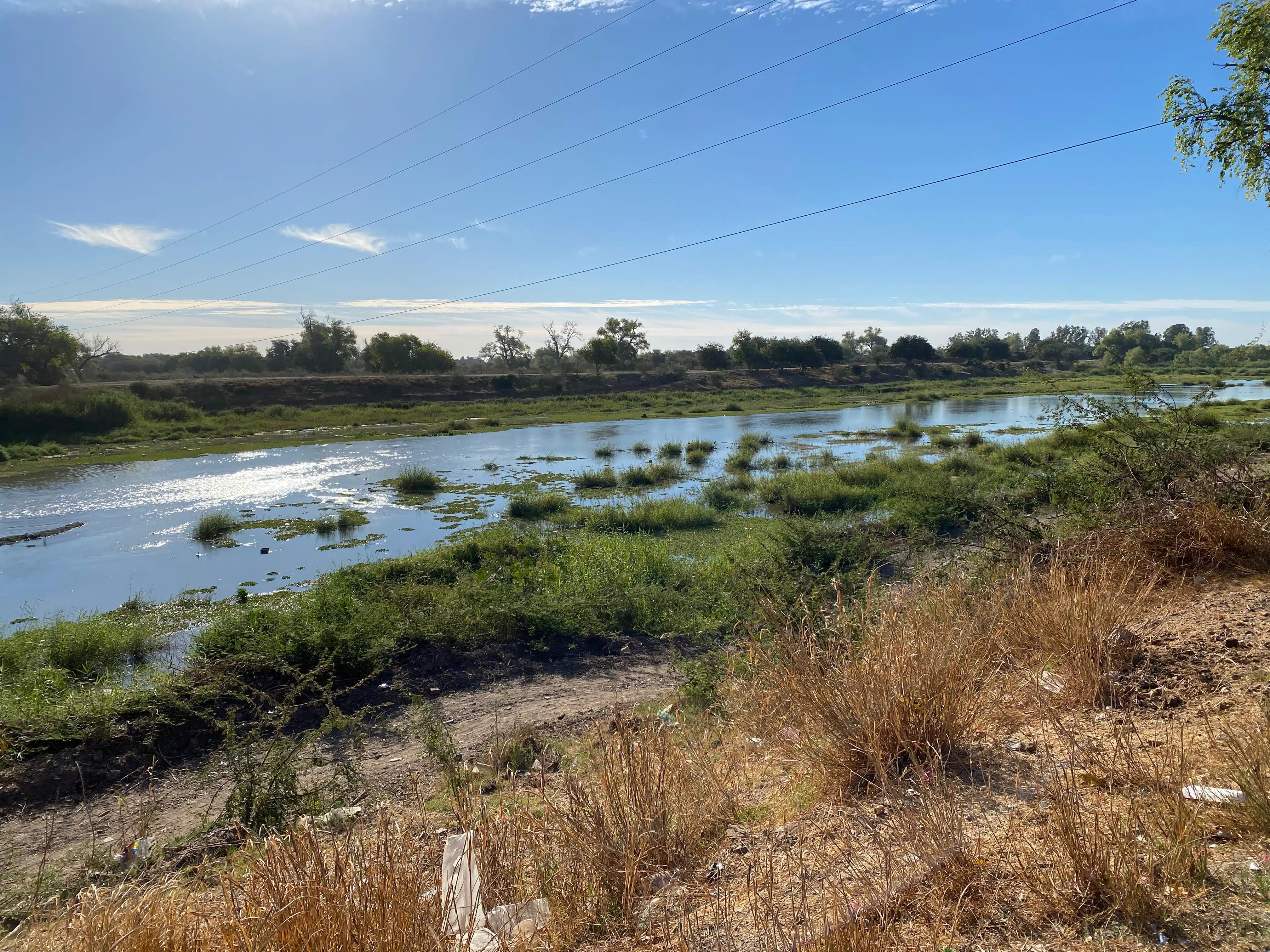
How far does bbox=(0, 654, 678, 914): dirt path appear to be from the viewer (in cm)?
509

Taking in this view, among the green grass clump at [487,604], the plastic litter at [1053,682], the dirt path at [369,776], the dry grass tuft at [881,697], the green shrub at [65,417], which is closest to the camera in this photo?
the dry grass tuft at [881,697]

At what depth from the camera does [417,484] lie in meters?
23.2

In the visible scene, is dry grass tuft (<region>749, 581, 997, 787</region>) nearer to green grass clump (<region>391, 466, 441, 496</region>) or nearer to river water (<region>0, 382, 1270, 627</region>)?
river water (<region>0, 382, 1270, 627</region>)

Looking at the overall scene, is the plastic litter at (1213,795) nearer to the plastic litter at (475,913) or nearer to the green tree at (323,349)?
the plastic litter at (475,913)

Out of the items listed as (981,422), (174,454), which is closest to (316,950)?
(174,454)

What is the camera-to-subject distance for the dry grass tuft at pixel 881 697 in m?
3.47

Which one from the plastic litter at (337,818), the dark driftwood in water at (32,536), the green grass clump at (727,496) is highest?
the plastic litter at (337,818)

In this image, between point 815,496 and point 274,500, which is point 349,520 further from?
point 815,496

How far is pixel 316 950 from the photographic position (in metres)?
2.28

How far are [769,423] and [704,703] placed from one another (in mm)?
39923

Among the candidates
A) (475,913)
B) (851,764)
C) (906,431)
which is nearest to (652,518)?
(851,764)

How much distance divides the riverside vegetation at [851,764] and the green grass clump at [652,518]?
7.22 meters

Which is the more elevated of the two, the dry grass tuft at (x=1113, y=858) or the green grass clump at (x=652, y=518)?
the dry grass tuft at (x=1113, y=858)

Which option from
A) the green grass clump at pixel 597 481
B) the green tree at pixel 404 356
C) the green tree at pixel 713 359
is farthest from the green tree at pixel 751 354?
the green grass clump at pixel 597 481
